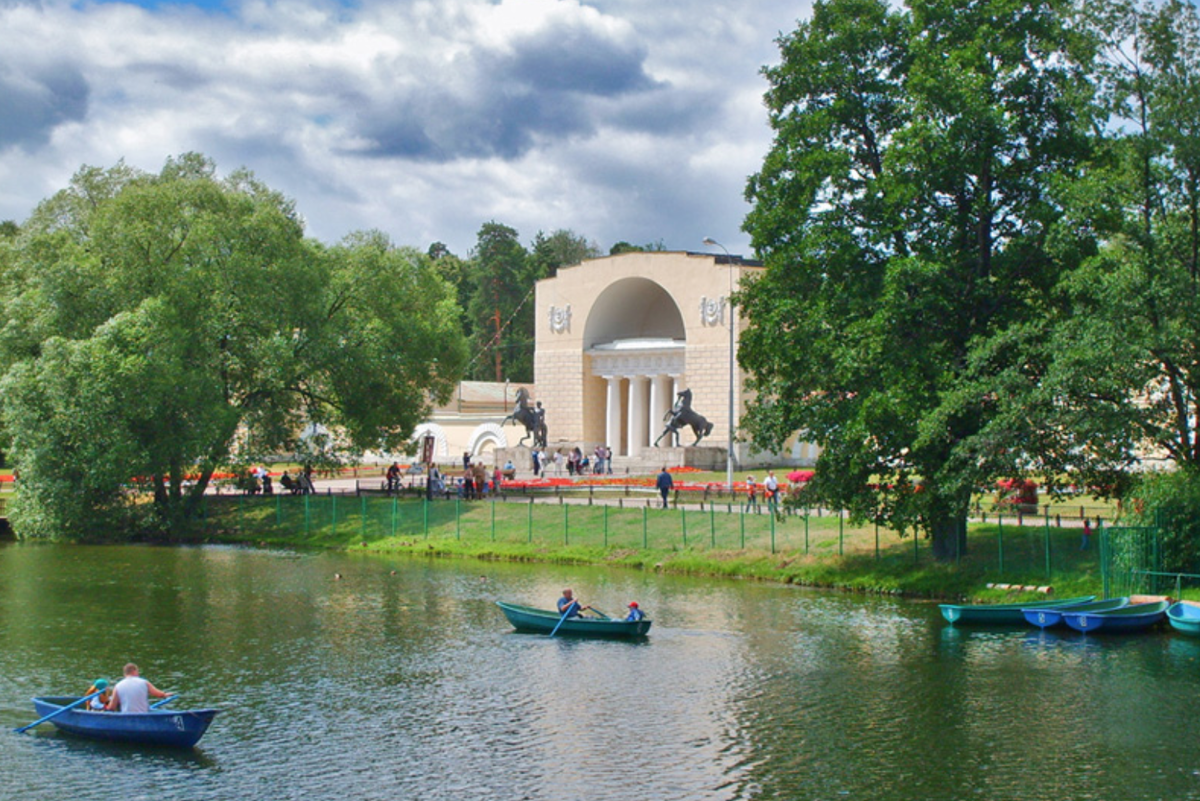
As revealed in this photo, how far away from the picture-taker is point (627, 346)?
89.0 metres

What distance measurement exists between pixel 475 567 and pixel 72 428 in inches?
662

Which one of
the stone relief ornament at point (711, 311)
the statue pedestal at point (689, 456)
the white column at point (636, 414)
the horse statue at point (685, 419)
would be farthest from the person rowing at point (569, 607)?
the white column at point (636, 414)

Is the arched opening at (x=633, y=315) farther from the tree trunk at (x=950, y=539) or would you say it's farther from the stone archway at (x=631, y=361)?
the tree trunk at (x=950, y=539)

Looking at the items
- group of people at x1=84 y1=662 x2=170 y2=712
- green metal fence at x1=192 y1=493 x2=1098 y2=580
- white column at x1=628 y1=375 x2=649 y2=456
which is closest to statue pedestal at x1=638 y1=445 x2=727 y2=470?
white column at x1=628 y1=375 x2=649 y2=456

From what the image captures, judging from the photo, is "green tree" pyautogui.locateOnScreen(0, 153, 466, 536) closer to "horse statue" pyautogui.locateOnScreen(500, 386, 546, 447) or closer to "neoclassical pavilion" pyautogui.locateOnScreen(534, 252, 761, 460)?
"horse statue" pyautogui.locateOnScreen(500, 386, 546, 447)

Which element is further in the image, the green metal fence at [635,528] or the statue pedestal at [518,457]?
the statue pedestal at [518,457]

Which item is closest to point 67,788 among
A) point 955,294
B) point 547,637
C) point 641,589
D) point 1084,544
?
point 547,637

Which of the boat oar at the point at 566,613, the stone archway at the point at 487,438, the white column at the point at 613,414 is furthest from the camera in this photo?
the white column at the point at 613,414

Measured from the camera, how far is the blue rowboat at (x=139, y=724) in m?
18.7

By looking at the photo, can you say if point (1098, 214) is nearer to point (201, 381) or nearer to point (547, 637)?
point (547, 637)

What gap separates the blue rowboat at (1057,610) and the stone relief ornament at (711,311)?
53447 millimetres

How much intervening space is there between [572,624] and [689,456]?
4654cm

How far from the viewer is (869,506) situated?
34312 mm

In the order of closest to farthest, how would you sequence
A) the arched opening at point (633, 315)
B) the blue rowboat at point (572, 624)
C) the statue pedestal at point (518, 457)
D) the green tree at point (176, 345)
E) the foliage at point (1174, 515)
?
the blue rowboat at point (572, 624)
the foliage at point (1174, 515)
the green tree at point (176, 345)
the statue pedestal at point (518, 457)
the arched opening at point (633, 315)
